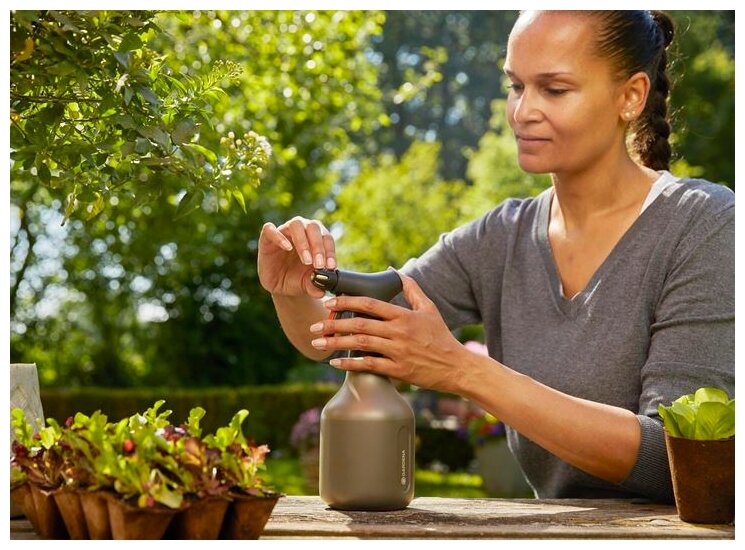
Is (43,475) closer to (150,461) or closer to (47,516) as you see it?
(47,516)

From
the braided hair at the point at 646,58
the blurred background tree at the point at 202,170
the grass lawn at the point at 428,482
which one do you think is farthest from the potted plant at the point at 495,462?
the braided hair at the point at 646,58

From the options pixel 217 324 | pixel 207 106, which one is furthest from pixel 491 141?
pixel 207 106

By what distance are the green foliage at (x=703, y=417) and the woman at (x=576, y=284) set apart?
0.74ft

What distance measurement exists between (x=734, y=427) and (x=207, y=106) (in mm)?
869

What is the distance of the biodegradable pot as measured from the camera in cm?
129

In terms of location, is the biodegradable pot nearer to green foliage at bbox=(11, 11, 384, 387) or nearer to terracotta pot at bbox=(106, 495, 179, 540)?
terracotta pot at bbox=(106, 495, 179, 540)

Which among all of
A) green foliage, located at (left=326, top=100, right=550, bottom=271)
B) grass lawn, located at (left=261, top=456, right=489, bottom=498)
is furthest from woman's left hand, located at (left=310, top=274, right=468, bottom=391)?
green foliage, located at (left=326, top=100, right=550, bottom=271)

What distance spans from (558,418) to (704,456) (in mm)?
273

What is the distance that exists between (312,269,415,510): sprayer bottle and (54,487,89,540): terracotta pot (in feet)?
1.17

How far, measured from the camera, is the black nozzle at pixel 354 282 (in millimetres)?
1396

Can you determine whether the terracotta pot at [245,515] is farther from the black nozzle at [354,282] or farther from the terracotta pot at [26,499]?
the black nozzle at [354,282]

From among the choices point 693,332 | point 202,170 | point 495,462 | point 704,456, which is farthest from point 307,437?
point 704,456
